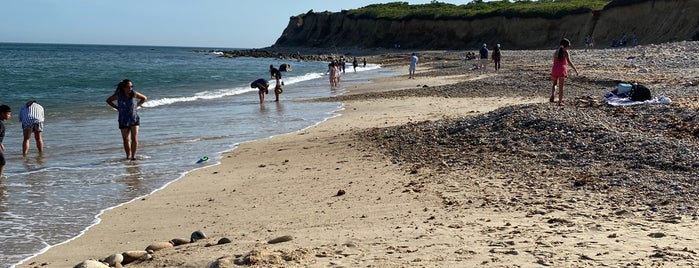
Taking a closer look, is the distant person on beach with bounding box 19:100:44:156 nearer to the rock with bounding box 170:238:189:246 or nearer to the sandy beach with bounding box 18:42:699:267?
the sandy beach with bounding box 18:42:699:267

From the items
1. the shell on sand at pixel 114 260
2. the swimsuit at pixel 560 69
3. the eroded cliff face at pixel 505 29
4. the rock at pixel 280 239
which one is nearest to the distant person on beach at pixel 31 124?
the shell on sand at pixel 114 260

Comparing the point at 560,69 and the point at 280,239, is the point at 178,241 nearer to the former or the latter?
the point at 280,239

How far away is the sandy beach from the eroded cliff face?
1743 inches

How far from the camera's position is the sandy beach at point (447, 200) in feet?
18.2

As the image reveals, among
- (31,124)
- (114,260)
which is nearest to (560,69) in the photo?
(31,124)

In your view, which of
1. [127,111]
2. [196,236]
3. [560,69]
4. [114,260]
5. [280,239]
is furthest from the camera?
[560,69]

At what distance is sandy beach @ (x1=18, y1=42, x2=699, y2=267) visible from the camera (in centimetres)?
556

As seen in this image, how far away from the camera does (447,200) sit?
7676 millimetres

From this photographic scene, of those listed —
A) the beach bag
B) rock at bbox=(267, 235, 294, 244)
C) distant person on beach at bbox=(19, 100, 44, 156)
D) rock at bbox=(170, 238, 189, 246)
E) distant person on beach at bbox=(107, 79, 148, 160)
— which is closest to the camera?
rock at bbox=(267, 235, 294, 244)

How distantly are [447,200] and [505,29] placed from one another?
Answer: 7528 cm

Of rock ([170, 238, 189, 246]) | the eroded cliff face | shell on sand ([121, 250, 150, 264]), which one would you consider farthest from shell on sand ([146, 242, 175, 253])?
the eroded cliff face

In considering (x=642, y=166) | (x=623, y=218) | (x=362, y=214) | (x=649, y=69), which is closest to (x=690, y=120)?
(x=642, y=166)

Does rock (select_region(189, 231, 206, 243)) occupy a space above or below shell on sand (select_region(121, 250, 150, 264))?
below

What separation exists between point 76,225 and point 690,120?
26.7 ft
